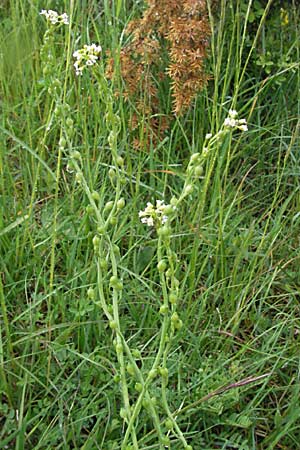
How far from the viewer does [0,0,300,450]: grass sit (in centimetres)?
174

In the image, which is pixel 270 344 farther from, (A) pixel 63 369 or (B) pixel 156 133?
(B) pixel 156 133

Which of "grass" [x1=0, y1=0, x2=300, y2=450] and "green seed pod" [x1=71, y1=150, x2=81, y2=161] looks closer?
"green seed pod" [x1=71, y1=150, x2=81, y2=161]

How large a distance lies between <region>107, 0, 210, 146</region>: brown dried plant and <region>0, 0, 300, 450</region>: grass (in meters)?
0.11

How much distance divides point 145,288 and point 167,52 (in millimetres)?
1027

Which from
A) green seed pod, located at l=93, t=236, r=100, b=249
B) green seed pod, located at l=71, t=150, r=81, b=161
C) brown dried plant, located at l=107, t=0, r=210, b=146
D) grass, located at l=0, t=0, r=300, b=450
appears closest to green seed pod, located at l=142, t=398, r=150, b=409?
grass, located at l=0, t=0, r=300, b=450

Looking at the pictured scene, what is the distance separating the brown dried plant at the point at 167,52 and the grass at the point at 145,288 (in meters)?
0.11

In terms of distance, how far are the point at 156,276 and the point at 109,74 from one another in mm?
846

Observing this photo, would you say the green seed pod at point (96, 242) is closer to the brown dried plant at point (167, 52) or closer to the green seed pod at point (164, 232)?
the green seed pod at point (164, 232)

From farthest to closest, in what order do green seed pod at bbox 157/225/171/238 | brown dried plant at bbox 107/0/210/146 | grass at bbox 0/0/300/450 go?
brown dried plant at bbox 107/0/210/146 → grass at bbox 0/0/300/450 → green seed pod at bbox 157/225/171/238

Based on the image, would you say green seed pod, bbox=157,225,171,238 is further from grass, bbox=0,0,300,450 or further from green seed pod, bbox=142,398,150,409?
green seed pod, bbox=142,398,150,409

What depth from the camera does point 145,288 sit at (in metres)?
2.06

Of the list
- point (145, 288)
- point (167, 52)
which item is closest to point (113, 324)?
point (145, 288)

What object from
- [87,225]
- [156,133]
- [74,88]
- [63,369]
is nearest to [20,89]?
[74,88]

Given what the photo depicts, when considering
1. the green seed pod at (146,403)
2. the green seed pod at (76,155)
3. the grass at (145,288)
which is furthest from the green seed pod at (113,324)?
the green seed pod at (76,155)
